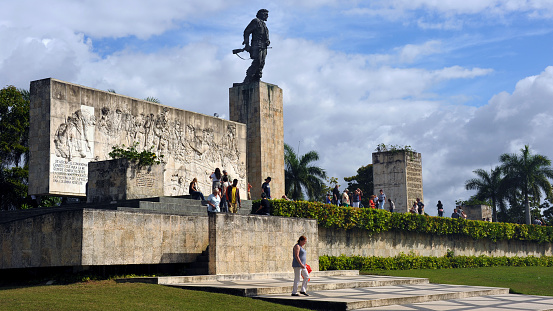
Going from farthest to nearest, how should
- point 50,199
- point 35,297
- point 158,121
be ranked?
1. point 50,199
2. point 158,121
3. point 35,297

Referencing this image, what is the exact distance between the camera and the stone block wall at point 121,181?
58.2 feet

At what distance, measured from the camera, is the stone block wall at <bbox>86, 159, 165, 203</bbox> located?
58.2 ft

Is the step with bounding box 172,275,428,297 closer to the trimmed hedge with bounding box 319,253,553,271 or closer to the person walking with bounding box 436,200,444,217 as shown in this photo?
the trimmed hedge with bounding box 319,253,553,271

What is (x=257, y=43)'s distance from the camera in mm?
27281

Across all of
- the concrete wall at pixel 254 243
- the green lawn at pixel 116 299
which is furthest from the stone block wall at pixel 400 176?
the green lawn at pixel 116 299

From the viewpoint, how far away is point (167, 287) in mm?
12695

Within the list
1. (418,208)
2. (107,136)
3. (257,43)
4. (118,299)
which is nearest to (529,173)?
(418,208)

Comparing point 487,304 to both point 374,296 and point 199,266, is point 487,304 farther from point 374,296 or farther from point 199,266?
point 199,266

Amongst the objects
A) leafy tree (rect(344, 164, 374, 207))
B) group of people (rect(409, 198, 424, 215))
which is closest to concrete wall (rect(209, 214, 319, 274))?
group of people (rect(409, 198, 424, 215))

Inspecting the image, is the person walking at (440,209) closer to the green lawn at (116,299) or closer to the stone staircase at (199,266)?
the stone staircase at (199,266)

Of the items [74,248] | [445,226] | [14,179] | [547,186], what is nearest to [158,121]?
[14,179]

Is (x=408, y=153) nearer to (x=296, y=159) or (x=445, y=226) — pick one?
(x=445, y=226)

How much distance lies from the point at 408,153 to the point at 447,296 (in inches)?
667

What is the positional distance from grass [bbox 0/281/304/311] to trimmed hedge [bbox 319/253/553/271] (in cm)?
823
